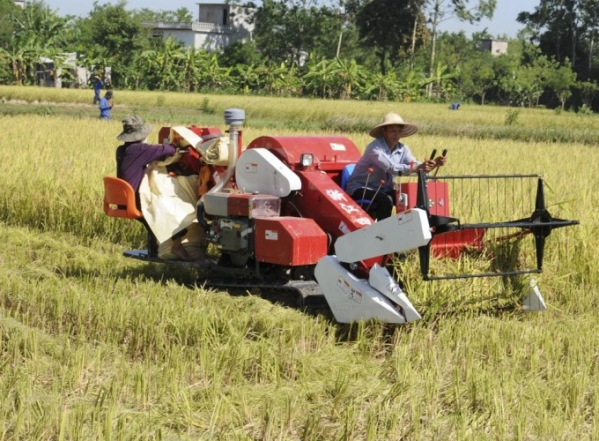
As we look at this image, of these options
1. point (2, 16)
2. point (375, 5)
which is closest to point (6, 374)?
point (375, 5)

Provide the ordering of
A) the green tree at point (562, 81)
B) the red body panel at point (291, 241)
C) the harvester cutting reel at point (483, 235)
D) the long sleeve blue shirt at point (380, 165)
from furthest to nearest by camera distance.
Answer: the green tree at point (562, 81), the long sleeve blue shirt at point (380, 165), the red body panel at point (291, 241), the harvester cutting reel at point (483, 235)

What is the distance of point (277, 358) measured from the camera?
5.28 metres

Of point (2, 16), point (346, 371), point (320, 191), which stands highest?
point (2, 16)

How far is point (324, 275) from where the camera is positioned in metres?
6.16

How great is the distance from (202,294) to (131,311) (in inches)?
31.4

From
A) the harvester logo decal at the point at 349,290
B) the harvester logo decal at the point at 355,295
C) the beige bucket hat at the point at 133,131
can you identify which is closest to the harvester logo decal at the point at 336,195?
the harvester logo decal at the point at 349,290

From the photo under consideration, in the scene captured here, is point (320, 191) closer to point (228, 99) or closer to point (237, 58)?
A: point (228, 99)

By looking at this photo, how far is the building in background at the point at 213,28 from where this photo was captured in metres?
75.2

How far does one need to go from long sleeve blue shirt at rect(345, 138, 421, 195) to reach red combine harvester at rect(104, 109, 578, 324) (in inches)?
6.1

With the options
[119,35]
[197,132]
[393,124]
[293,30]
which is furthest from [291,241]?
[293,30]

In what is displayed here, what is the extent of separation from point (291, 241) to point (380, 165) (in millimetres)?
894

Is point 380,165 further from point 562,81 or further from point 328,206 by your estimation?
point 562,81

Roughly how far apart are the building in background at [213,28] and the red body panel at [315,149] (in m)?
67.4

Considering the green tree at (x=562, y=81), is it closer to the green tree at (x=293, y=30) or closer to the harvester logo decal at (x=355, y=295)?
the green tree at (x=293, y=30)
